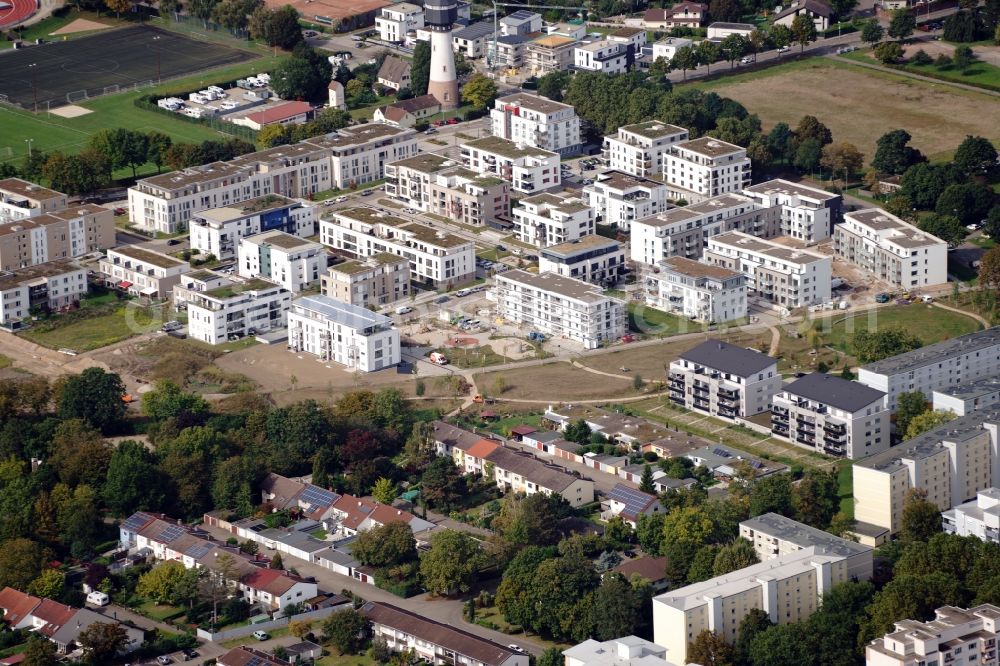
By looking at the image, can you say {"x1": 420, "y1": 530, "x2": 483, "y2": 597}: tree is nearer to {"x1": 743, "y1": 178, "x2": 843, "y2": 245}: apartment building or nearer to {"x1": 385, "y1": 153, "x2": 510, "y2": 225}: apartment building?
{"x1": 743, "y1": 178, "x2": 843, "y2": 245}: apartment building

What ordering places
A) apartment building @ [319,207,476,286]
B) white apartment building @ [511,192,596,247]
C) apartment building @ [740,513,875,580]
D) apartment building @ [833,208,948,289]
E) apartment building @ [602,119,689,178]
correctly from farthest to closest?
apartment building @ [602,119,689,178] < white apartment building @ [511,192,596,247] < apartment building @ [319,207,476,286] < apartment building @ [833,208,948,289] < apartment building @ [740,513,875,580]

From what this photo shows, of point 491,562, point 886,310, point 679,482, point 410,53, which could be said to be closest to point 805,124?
point 886,310

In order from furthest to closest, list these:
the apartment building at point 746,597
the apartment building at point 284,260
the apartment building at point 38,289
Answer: the apartment building at point 284,260, the apartment building at point 38,289, the apartment building at point 746,597

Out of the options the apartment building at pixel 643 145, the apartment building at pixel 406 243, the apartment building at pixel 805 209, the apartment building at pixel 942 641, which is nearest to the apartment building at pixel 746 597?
the apartment building at pixel 942 641

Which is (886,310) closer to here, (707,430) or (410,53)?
(707,430)

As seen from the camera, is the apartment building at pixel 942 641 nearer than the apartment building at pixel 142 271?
Yes

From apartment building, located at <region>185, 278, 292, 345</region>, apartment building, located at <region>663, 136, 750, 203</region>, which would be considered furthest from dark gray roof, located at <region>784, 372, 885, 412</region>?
apartment building, located at <region>663, 136, 750, 203</region>

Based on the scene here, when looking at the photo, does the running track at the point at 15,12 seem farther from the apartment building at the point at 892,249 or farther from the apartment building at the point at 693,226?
the apartment building at the point at 892,249
